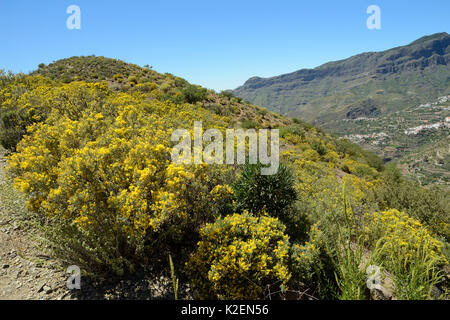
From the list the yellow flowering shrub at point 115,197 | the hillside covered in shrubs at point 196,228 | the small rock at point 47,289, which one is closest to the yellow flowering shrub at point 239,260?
the hillside covered in shrubs at point 196,228

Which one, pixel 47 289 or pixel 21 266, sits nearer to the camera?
pixel 47 289

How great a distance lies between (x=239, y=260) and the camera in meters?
3.36

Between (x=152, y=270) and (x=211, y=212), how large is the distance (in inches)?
62.3

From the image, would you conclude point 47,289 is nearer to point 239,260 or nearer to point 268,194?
point 239,260

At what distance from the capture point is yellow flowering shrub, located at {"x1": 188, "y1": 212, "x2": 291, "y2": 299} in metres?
3.34

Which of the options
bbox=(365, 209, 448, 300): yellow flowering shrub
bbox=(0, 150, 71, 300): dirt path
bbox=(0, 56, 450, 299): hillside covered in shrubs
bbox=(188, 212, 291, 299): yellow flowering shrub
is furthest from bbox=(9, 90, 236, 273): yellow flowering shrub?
bbox=(365, 209, 448, 300): yellow flowering shrub

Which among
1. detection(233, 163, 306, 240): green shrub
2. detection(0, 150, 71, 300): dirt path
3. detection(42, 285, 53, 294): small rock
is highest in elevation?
detection(233, 163, 306, 240): green shrub

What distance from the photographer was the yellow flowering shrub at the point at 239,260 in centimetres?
334

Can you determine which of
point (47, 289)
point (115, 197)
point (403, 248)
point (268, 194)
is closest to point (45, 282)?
point (47, 289)

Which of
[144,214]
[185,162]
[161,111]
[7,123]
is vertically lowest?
[144,214]

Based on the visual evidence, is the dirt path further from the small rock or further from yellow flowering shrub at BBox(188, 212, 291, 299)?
yellow flowering shrub at BBox(188, 212, 291, 299)
